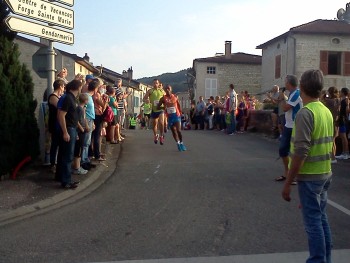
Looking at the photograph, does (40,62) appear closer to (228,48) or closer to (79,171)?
(79,171)

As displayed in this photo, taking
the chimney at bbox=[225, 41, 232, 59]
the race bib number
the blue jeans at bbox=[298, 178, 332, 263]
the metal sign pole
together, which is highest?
the chimney at bbox=[225, 41, 232, 59]

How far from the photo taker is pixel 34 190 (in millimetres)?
8984

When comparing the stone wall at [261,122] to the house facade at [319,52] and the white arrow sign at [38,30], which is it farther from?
the house facade at [319,52]

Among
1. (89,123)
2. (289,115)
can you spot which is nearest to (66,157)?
(89,123)

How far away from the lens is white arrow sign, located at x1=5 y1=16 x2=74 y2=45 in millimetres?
9125

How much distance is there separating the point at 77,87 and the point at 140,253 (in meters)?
4.20

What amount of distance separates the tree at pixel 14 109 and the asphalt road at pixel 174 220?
176cm

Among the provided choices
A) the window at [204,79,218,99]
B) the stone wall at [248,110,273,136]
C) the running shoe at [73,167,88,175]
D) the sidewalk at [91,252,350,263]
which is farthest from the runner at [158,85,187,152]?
the window at [204,79,218,99]

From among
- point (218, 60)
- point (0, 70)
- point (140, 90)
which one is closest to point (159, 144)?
point (0, 70)

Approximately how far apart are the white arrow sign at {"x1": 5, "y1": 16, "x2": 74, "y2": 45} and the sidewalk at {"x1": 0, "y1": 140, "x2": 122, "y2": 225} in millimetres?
2625

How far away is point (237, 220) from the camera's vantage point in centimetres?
718

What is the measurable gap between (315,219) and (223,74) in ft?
214

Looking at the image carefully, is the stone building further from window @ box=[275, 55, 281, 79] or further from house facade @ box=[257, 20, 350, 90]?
house facade @ box=[257, 20, 350, 90]

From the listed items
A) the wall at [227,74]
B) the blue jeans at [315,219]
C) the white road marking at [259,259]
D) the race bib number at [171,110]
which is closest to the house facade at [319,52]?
the wall at [227,74]
